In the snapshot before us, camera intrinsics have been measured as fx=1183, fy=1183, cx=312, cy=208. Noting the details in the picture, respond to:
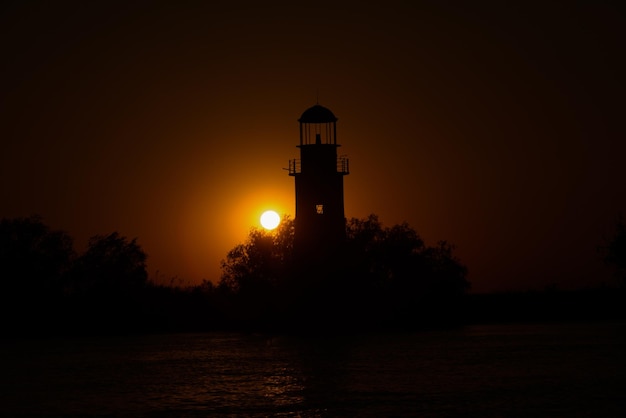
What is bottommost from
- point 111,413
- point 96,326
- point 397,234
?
point 111,413

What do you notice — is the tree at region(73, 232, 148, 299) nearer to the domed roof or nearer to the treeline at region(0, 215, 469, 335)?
the treeline at region(0, 215, 469, 335)

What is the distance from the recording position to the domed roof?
8169 cm

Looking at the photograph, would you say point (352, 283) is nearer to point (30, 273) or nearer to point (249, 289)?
point (249, 289)

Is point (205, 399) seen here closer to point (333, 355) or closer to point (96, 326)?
point (333, 355)

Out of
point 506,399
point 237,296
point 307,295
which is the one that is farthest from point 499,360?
point 237,296

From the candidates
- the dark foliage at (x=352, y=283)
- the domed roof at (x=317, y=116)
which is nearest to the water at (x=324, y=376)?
the dark foliage at (x=352, y=283)

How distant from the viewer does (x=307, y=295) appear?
3546 inches

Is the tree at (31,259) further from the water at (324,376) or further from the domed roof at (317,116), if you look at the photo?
the domed roof at (317,116)

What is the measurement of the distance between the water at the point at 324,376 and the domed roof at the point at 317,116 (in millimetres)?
15597

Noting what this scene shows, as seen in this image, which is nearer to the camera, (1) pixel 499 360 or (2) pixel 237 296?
(1) pixel 499 360

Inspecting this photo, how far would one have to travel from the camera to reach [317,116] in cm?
8181

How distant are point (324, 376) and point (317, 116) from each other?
25095 millimetres

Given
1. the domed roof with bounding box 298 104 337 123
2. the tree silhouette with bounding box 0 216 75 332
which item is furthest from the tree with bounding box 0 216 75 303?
the domed roof with bounding box 298 104 337 123

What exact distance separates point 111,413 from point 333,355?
27.9m
